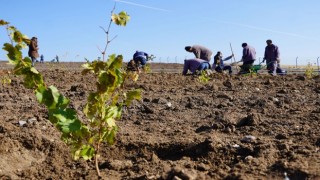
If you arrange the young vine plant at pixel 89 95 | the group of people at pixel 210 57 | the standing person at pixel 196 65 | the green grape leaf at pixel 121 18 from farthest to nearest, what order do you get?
the group of people at pixel 210 57, the standing person at pixel 196 65, the green grape leaf at pixel 121 18, the young vine plant at pixel 89 95

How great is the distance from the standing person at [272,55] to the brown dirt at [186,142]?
7.77m

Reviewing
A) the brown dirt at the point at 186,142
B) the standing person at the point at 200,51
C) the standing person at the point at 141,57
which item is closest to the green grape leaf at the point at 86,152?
the brown dirt at the point at 186,142

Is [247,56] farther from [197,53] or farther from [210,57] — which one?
[197,53]

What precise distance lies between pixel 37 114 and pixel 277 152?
10.0 feet

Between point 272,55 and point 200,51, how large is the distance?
254 cm

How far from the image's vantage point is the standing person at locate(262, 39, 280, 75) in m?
13.9

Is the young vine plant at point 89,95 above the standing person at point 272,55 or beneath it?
beneath

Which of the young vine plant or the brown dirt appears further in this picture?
the brown dirt

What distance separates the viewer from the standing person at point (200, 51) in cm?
1303

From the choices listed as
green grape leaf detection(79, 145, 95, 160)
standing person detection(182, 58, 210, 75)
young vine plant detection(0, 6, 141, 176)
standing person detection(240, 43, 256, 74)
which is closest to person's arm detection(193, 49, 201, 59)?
standing person detection(182, 58, 210, 75)

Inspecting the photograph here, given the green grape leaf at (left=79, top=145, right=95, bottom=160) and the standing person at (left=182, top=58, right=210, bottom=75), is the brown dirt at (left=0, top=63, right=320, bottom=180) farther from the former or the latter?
the standing person at (left=182, top=58, right=210, bottom=75)

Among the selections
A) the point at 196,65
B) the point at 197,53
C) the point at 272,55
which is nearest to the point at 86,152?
the point at 196,65

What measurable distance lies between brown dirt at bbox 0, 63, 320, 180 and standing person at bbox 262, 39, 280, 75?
25.5 ft

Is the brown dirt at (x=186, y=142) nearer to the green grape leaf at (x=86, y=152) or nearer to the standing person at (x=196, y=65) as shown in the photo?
the green grape leaf at (x=86, y=152)
